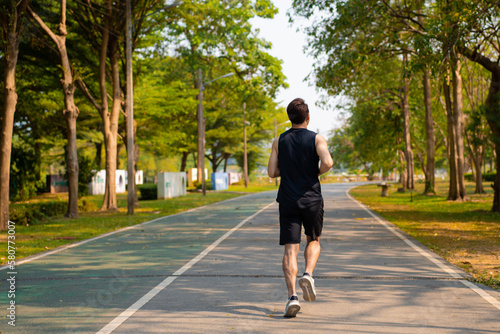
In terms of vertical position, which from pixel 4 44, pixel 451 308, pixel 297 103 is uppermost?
pixel 4 44

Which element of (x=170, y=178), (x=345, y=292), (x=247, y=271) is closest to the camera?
(x=345, y=292)

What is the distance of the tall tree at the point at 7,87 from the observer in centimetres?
1592

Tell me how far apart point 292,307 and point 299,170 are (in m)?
1.33

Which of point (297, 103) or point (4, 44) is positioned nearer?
point (297, 103)

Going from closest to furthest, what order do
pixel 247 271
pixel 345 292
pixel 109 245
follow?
1. pixel 345 292
2. pixel 247 271
3. pixel 109 245

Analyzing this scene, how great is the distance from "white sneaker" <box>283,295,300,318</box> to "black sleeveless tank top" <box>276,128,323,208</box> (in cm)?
90

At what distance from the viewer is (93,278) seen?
8.06m

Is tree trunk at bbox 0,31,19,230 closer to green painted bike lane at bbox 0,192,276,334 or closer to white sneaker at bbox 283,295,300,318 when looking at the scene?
green painted bike lane at bbox 0,192,276,334

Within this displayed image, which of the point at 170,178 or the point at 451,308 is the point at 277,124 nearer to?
the point at 170,178

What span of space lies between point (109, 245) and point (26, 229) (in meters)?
5.51

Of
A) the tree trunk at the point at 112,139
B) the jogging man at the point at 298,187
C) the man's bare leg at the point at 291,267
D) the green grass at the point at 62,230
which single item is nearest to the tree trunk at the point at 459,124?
the green grass at the point at 62,230

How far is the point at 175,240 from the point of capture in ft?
41.7

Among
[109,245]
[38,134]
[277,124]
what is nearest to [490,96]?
[109,245]

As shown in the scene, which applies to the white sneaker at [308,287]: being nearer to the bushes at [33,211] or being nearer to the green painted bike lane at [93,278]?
the green painted bike lane at [93,278]
